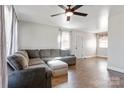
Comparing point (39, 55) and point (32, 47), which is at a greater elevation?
point (32, 47)

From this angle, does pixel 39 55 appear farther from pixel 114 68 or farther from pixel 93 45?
pixel 93 45

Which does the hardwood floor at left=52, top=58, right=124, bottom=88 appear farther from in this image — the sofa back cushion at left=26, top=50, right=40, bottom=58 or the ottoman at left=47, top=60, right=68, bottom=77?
the sofa back cushion at left=26, top=50, right=40, bottom=58

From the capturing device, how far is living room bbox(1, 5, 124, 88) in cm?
259

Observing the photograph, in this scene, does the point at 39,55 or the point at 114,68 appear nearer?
the point at 114,68

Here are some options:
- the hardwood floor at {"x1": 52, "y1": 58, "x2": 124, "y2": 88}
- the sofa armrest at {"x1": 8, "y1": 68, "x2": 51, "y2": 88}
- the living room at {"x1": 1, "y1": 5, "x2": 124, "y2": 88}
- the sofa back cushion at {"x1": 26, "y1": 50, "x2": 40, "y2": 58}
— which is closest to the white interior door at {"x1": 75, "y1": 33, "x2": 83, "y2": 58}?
the living room at {"x1": 1, "y1": 5, "x2": 124, "y2": 88}

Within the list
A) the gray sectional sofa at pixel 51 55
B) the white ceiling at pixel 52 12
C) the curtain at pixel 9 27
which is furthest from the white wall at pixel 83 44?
the curtain at pixel 9 27

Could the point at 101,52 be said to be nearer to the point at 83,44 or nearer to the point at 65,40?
the point at 83,44

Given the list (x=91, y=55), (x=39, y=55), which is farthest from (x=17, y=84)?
(x=91, y=55)

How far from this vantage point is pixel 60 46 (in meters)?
8.16
